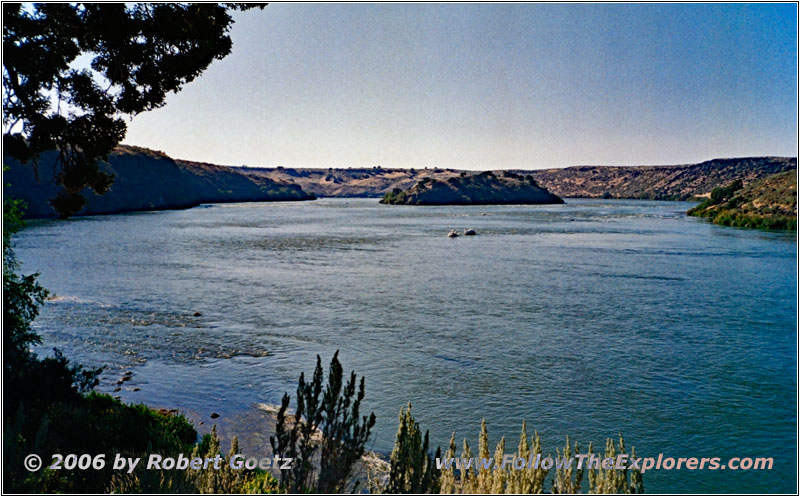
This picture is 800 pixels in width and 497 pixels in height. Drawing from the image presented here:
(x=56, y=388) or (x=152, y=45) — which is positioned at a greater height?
(x=152, y=45)

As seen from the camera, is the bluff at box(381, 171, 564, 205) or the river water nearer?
the river water

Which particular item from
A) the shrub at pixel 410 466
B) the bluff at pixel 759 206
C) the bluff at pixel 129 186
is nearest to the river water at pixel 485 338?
the shrub at pixel 410 466

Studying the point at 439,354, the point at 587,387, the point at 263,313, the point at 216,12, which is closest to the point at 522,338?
the point at 439,354

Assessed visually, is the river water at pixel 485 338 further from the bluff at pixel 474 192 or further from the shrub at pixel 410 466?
the bluff at pixel 474 192

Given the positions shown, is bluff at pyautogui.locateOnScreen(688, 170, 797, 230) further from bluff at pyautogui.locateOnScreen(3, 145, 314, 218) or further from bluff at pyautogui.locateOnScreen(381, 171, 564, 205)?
bluff at pyautogui.locateOnScreen(3, 145, 314, 218)

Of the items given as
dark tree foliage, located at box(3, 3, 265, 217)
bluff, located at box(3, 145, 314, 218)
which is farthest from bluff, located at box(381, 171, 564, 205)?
dark tree foliage, located at box(3, 3, 265, 217)

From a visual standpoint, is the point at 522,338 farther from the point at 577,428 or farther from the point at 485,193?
the point at 485,193
